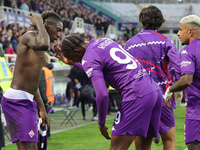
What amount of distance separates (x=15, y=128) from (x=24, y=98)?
348 millimetres

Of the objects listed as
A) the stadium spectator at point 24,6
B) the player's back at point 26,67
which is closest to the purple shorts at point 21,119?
the player's back at point 26,67

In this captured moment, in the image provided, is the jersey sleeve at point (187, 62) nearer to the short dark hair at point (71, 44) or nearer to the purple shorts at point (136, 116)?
the purple shorts at point (136, 116)

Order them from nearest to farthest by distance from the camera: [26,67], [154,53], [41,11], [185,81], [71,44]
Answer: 1. [71,44]
2. [185,81]
3. [26,67]
4. [154,53]
5. [41,11]

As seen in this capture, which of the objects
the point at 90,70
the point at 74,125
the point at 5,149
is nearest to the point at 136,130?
the point at 90,70

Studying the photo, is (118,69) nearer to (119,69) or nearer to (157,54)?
(119,69)

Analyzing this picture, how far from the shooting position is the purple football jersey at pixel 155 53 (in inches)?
196

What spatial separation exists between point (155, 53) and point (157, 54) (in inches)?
1.1

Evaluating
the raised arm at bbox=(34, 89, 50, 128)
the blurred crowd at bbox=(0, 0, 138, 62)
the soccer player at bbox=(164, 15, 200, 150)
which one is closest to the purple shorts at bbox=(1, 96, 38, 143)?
the raised arm at bbox=(34, 89, 50, 128)

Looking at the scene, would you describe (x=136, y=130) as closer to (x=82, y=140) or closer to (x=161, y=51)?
(x=161, y=51)

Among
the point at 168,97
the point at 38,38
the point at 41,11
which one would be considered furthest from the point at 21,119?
the point at 41,11

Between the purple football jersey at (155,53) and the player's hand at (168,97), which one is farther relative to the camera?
the purple football jersey at (155,53)

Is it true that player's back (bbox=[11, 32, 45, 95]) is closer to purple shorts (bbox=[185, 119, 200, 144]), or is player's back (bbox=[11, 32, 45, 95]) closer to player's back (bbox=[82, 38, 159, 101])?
player's back (bbox=[82, 38, 159, 101])

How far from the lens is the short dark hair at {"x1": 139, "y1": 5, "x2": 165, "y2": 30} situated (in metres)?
5.09

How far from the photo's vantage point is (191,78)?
441cm
